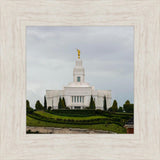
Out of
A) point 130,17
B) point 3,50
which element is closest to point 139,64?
point 130,17

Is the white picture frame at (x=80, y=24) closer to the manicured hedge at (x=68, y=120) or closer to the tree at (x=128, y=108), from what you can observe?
the manicured hedge at (x=68, y=120)

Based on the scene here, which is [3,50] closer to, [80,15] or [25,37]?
[25,37]

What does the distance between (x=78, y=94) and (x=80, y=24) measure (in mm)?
4898

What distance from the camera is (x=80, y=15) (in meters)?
6.69

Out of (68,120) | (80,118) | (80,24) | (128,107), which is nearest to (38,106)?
(68,120)

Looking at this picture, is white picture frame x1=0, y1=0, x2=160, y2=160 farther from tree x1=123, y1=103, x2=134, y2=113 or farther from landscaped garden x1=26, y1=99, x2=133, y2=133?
tree x1=123, y1=103, x2=134, y2=113

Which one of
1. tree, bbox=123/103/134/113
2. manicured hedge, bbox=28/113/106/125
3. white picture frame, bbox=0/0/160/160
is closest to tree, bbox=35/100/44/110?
manicured hedge, bbox=28/113/106/125

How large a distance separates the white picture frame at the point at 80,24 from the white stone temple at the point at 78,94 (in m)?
2.06

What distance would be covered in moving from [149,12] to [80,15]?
2236mm

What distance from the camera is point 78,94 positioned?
10.9 m

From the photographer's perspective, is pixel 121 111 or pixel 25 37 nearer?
pixel 25 37

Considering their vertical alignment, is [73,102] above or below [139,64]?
below

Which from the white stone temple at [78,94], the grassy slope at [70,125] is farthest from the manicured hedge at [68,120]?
the white stone temple at [78,94]

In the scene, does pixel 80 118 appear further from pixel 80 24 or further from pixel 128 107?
pixel 80 24
